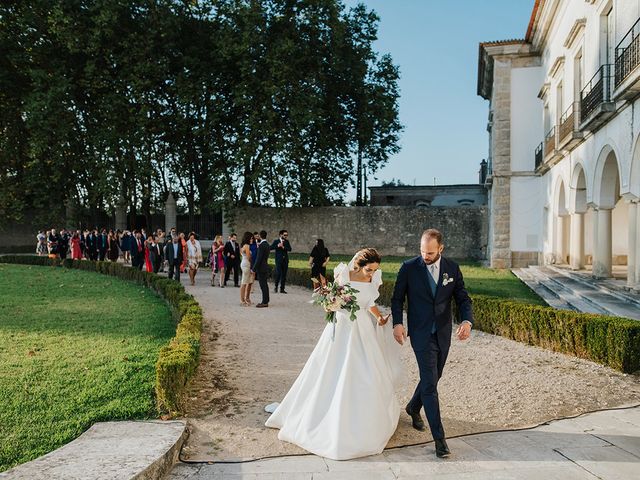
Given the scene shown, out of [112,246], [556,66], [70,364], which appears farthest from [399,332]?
[112,246]

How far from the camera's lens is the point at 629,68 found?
1144 centimetres

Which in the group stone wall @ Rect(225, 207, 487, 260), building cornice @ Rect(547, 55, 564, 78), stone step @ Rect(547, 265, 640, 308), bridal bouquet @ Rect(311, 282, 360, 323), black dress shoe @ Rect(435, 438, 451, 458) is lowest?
black dress shoe @ Rect(435, 438, 451, 458)

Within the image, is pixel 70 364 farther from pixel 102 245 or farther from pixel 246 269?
pixel 102 245

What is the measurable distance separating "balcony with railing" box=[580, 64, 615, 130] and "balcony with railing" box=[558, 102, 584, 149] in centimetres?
44

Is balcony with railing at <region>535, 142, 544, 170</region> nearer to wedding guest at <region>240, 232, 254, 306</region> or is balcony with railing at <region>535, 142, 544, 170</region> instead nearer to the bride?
wedding guest at <region>240, 232, 254, 306</region>

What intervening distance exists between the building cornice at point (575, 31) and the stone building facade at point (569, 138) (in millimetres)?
38

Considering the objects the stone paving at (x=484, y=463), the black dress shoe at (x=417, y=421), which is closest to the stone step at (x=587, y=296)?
the stone paving at (x=484, y=463)

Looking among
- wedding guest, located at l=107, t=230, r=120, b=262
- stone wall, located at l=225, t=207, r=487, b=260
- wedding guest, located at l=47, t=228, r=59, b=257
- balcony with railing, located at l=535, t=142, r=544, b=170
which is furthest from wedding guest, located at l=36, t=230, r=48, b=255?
balcony with railing, located at l=535, t=142, r=544, b=170

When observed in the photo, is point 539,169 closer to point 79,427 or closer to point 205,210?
point 205,210

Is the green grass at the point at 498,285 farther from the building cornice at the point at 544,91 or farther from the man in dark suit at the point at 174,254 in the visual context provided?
the building cornice at the point at 544,91

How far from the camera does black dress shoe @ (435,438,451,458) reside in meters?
4.34

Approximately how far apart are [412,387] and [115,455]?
365 cm

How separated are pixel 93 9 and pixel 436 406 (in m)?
26.6

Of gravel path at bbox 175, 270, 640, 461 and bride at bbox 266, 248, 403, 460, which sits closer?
bride at bbox 266, 248, 403, 460
